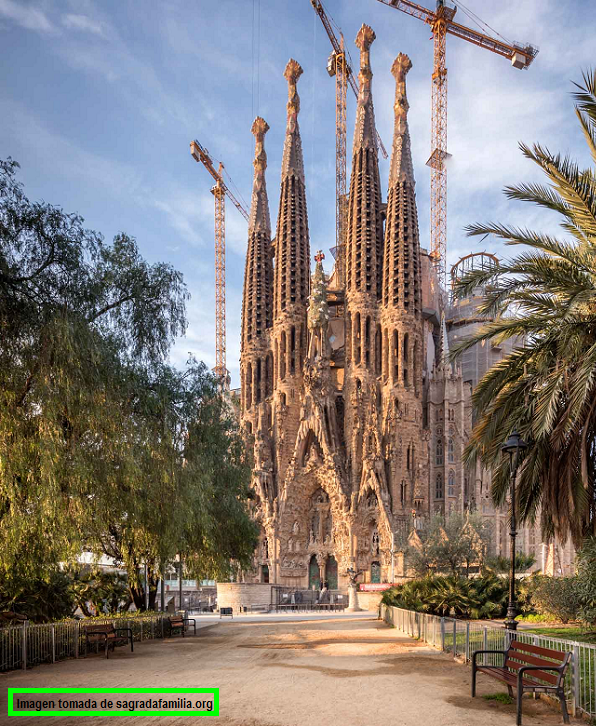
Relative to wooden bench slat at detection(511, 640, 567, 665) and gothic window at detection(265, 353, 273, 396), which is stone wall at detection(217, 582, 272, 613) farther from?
wooden bench slat at detection(511, 640, 567, 665)

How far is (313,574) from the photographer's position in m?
64.9

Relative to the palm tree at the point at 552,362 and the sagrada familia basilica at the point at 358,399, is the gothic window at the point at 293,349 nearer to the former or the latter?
the sagrada familia basilica at the point at 358,399

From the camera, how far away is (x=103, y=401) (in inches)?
586

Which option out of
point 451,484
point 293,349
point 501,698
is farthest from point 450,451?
point 501,698

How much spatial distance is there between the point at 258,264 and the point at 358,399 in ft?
61.7

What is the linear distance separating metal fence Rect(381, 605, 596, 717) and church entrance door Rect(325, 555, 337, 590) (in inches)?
1556

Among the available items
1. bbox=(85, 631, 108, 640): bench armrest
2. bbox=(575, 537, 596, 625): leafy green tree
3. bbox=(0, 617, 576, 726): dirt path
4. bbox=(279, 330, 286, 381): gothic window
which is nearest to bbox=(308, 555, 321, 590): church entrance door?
bbox=(279, 330, 286, 381): gothic window

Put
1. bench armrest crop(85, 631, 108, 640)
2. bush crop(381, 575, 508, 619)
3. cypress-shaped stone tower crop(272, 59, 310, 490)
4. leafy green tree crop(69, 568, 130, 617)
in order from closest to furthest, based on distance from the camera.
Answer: bench armrest crop(85, 631, 108, 640), leafy green tree crop(69, 568, 130, 617), bush crop(381, 575, 508, 619), cypress-shaped stone tower crop(272, 59, 310, 490)

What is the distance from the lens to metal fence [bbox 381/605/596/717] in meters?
9.70

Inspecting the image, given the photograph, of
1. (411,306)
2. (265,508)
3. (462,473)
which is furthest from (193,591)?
(411,306)

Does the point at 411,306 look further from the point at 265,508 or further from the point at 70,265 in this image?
the point at 70,265

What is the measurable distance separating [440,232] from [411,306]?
22980mm

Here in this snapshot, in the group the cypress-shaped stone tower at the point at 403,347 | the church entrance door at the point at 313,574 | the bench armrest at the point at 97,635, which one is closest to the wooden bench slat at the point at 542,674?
the bench armrest at the point at 97,635

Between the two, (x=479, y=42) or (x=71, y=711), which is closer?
(x=71, y=711)
